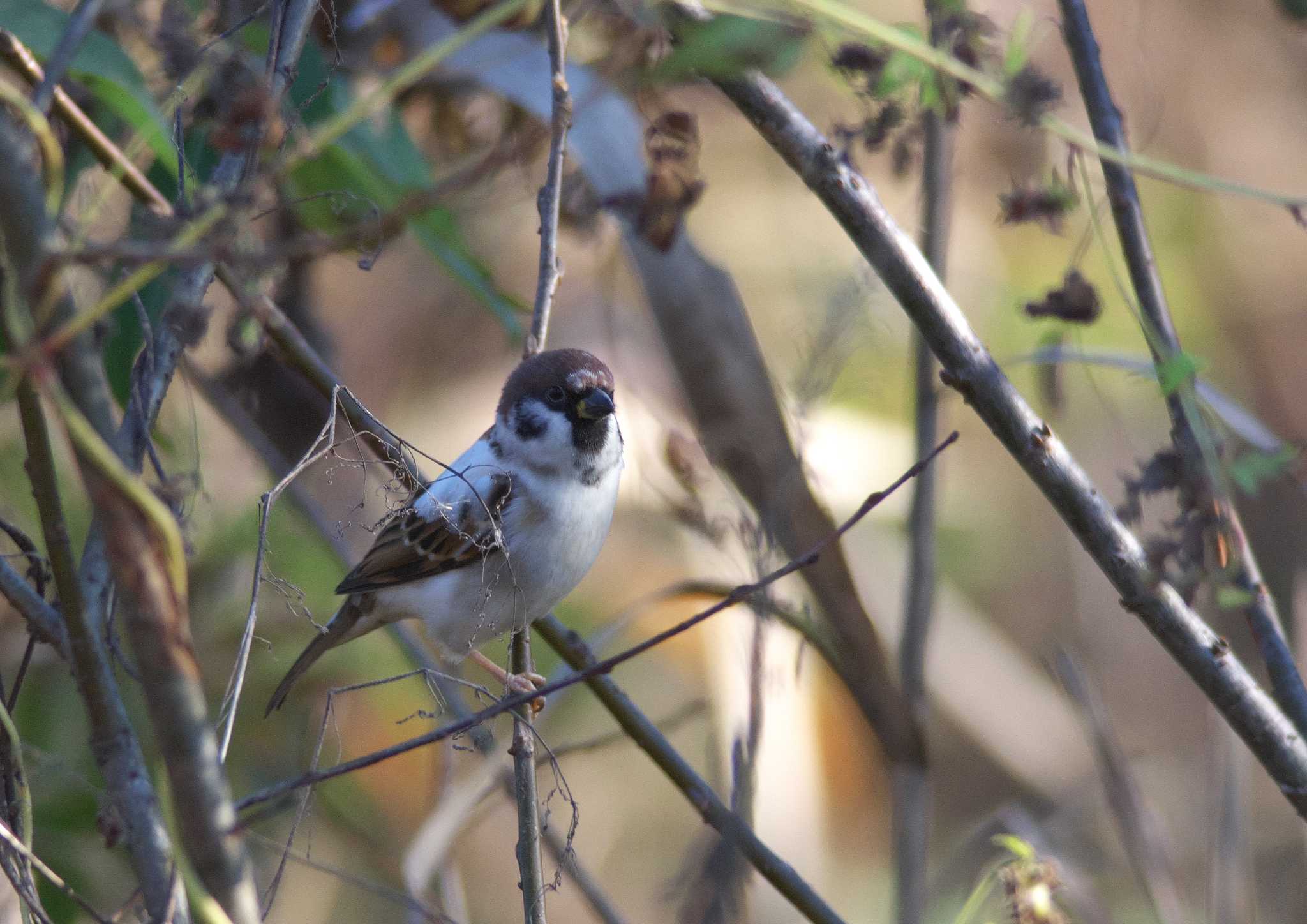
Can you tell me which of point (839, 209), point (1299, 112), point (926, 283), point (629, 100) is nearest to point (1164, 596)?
point (926, 283)

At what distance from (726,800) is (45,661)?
170 centimetres

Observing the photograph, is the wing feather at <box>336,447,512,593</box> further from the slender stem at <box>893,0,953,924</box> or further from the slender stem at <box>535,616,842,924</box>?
the slender stem at <box>893,0,953,924</box>

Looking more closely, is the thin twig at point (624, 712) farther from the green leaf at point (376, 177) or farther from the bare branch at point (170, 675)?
the bare branch at point (170, 675)

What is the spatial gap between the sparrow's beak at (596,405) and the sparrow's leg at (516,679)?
607 millimetres

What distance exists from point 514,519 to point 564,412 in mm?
286

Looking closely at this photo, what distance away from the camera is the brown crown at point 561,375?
264 cm

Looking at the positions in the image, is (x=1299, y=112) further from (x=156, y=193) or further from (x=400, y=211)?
(x=400, y=211)

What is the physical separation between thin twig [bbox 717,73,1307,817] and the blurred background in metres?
1.18

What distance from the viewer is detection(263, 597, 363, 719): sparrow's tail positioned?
2.95 meters

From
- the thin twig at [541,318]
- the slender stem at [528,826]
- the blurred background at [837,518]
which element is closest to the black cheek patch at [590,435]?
the blurred background at [837,518]

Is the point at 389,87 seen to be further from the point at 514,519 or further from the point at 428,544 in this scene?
the point at 428,544

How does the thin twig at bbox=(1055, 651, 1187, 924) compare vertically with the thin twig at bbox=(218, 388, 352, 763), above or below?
above

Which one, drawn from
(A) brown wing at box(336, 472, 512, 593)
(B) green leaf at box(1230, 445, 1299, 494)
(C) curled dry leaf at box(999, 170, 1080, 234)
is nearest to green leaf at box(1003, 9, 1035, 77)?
(C) curled dry leaf at box(999, 170, 1080, 234)

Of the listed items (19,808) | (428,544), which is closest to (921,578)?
(428,544)
